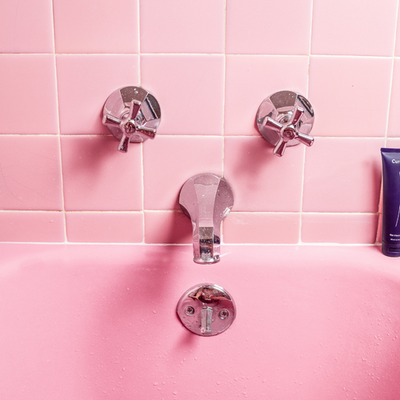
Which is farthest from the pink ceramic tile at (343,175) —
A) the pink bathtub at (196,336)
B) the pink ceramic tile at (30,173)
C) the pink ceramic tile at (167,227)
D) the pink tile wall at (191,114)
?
the pink ceramic tile at (30,173)

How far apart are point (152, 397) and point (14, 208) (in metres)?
0.45

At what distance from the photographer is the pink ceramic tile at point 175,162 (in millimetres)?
644

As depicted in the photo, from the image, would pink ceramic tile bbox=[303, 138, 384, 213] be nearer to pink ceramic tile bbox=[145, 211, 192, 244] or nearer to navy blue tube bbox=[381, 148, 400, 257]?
navy blue tube bbox=[381, 148, 400, 257]

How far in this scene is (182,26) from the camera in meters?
0.60

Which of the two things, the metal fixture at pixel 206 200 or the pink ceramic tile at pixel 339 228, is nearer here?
the metal fixture at pixel 206 200

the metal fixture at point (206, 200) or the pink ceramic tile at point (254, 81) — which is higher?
the pink ceramic tile at point (254, 81)

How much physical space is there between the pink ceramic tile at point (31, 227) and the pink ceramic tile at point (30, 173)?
2 centimetres

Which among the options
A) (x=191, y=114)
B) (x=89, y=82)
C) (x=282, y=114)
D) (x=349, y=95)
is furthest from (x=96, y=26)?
(x=349, y=95)

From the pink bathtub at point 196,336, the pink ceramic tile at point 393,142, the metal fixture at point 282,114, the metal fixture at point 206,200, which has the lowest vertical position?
the pink bathtub at point 196,336

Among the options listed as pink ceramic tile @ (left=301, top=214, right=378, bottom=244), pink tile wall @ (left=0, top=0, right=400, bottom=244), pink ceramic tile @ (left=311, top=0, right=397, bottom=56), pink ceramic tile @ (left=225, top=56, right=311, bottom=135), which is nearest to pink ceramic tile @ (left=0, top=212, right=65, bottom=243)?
pink tile wall @ (left=0, top=0, right=400, bottom=244)

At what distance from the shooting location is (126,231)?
0.68 m

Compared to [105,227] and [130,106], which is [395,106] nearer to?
[130,106]

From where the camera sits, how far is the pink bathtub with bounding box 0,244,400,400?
0.60 meters

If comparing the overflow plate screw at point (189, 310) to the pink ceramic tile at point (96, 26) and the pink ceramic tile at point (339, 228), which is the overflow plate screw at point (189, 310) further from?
the pink ceramic tile at point (96, 26)
